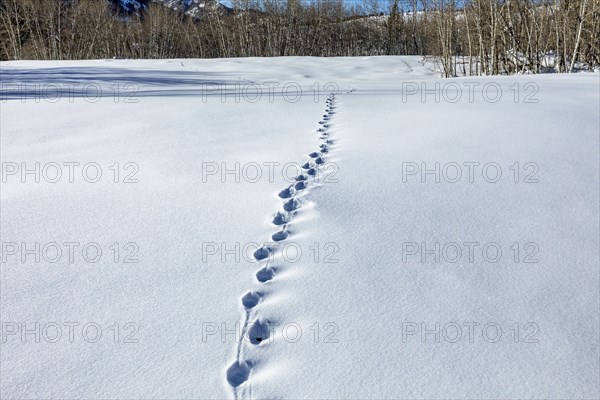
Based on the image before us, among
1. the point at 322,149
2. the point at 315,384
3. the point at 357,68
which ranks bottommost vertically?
the point at 315,384

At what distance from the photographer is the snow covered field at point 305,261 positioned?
1.02 metres

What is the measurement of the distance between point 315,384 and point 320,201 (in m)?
1.00

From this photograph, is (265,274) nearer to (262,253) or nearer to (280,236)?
(262,253)

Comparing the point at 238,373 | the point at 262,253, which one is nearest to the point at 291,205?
the point at 262,253

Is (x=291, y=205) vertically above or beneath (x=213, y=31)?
beneath

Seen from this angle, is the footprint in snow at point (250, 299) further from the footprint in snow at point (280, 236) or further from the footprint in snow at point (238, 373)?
the footprint in snow at point (280, 236)

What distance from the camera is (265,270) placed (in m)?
1.42

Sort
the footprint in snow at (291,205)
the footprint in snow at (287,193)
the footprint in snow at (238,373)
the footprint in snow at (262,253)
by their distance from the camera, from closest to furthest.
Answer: the footprint in snow at (238,373)
the footprint in snow at (262,253)
the footprint in snow at (291,205)
the footprint in snow at (287,193)

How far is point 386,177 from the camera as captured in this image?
7.00ft

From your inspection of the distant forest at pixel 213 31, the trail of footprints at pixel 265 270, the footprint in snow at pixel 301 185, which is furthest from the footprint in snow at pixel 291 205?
the distant forest at pixel 213 31

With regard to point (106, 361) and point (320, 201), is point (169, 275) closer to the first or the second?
point (106, 361)

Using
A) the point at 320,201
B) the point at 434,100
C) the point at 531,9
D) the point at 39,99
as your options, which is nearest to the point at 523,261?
the point at 320,201

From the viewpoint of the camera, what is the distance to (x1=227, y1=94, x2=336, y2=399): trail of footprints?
1034 millimetres

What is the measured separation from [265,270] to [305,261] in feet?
0.45
